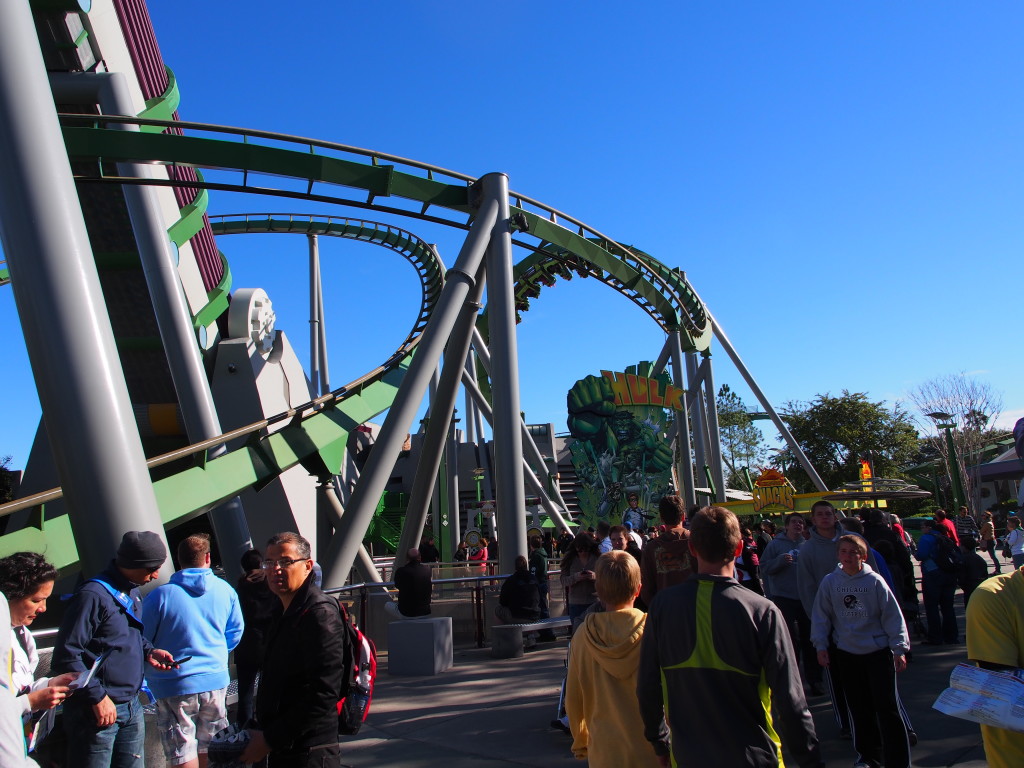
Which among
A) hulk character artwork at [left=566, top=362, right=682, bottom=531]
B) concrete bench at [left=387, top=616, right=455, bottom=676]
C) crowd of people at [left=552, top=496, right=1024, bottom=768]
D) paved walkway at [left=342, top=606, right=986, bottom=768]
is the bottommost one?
paved walkway at [left=342, top=606, right=986, bottom=768]

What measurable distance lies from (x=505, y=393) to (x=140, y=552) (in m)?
7.73

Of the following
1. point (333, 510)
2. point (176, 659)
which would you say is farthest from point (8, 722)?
point (333, 510)

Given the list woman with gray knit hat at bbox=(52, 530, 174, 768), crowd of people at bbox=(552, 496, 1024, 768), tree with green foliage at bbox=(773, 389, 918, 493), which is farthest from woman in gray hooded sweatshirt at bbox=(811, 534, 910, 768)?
tree with green foliage at bbox=(773, 389, 918, 493)

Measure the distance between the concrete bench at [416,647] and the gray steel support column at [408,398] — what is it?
6.13 ft

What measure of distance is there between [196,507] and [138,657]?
570cm

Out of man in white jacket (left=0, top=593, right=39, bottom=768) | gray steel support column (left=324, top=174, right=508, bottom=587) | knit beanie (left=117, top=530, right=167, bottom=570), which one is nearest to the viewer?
man in white jacket (left=0, top=593, right=39, bottom=768)

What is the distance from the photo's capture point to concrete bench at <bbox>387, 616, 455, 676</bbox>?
8.04m

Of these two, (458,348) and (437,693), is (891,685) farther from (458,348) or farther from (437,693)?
(458,348)

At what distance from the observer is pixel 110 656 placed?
11.4 feet

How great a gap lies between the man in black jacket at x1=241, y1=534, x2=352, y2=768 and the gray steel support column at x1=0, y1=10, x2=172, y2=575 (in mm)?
2815

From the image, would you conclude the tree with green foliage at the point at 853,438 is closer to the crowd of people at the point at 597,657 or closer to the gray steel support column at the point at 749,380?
the gray steel support column at the point at 749,380

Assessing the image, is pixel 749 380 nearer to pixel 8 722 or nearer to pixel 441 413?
pixel 441 413

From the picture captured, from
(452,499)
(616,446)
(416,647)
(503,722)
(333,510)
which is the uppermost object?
(616,446)

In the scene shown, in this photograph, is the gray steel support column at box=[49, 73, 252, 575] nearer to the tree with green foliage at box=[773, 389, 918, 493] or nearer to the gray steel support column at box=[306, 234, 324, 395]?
the gray steel support column at box=[306, 234, 324, 395]
